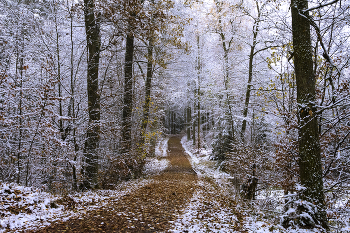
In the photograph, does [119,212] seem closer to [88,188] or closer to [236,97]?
[88,188]

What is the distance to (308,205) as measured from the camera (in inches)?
173

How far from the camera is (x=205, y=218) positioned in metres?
5.43

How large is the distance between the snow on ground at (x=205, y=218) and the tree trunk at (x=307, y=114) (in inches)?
73.5

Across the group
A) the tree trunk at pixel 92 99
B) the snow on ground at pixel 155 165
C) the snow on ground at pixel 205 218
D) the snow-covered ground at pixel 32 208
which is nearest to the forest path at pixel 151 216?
the snow on ground at pixel 205 218

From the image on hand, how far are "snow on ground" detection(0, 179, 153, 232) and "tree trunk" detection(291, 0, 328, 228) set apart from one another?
499 centimetres

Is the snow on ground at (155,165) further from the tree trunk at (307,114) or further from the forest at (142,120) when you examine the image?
the tree trunk at (307,114)

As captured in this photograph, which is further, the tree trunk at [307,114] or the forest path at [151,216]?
the tree trunk at [307,114]

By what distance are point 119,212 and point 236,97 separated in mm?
11746

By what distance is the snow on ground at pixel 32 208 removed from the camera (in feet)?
12.8

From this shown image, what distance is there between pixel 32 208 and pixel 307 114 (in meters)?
6.25

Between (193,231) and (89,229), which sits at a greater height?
(89,229)

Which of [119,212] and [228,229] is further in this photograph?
[119,212]

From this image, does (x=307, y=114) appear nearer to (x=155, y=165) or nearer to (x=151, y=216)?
(x=151, y=216)

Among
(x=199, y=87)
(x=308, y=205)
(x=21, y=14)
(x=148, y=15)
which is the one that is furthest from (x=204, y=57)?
(x=308, y=205)
